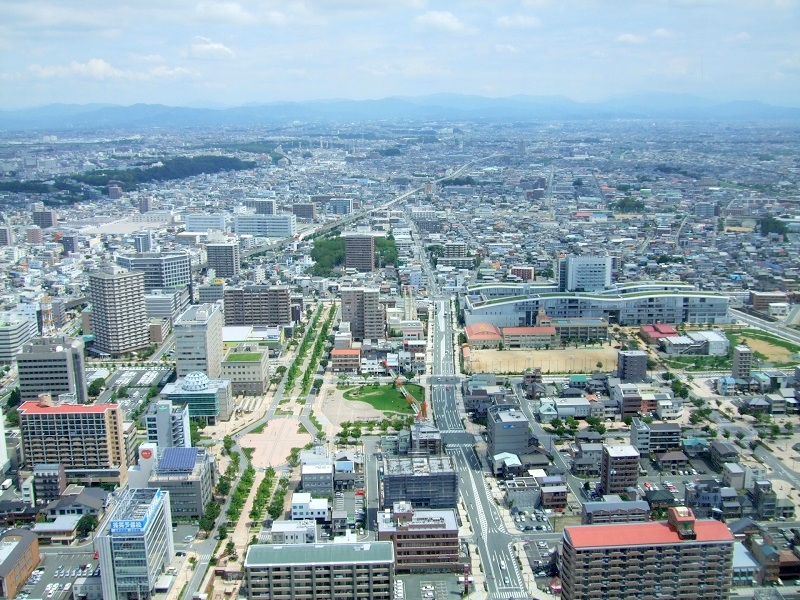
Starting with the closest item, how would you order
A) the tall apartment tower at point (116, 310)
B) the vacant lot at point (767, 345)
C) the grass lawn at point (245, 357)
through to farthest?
the grass lawn at point (245, 357), the vacant lot at point (767, 345), the tall apartment tower at point (116, 310)

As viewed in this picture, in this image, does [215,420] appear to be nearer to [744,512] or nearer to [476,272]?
[744,512]

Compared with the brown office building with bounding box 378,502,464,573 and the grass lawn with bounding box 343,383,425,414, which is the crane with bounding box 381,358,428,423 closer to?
the grass lawn with bounding box 343,383,425,414

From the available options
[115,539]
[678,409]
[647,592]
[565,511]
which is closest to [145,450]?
[115,539]

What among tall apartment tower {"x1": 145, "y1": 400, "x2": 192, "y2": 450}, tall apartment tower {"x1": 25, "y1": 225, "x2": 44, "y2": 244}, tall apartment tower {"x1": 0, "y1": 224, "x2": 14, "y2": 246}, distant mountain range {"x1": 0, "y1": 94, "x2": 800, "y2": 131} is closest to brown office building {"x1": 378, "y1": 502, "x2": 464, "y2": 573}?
tall apartment tower {"x1": 145, "y1": 400, "x2": 192, "y2": 450}

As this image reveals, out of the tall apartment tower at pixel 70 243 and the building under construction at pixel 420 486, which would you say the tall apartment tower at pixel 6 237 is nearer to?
the tall apartment tower at pixel 70 243

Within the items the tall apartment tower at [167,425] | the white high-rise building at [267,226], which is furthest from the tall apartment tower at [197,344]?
the white high-rise building at [267,226]
